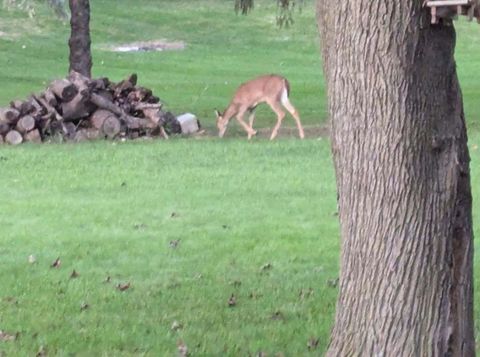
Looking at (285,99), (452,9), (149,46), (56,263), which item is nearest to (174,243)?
(56,263)

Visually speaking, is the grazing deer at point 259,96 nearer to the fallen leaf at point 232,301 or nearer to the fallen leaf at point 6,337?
the fallen leaf at point 232,301

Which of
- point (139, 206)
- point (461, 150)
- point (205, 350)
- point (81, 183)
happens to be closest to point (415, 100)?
point (461, 150)

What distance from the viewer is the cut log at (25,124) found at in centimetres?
1920

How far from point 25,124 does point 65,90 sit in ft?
2.93

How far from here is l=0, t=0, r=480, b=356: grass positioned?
25.2ft

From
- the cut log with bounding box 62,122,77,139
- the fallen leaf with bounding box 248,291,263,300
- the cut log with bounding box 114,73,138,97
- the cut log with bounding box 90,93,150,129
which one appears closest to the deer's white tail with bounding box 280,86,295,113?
the cut log with bounding box 114,73,138,97

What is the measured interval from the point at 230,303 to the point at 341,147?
260 cm

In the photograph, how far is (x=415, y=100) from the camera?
19.2ft

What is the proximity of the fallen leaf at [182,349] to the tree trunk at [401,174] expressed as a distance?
1.47m

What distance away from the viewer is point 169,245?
10.6 metres

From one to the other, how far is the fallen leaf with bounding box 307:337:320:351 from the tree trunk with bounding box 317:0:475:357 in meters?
1.31

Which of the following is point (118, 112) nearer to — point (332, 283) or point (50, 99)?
point (50, 99)

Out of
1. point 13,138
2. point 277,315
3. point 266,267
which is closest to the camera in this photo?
point 277,315

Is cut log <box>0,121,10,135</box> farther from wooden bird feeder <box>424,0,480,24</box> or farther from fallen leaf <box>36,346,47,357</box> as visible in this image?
wooden bird feeder <box>424,0,480,24</box>
